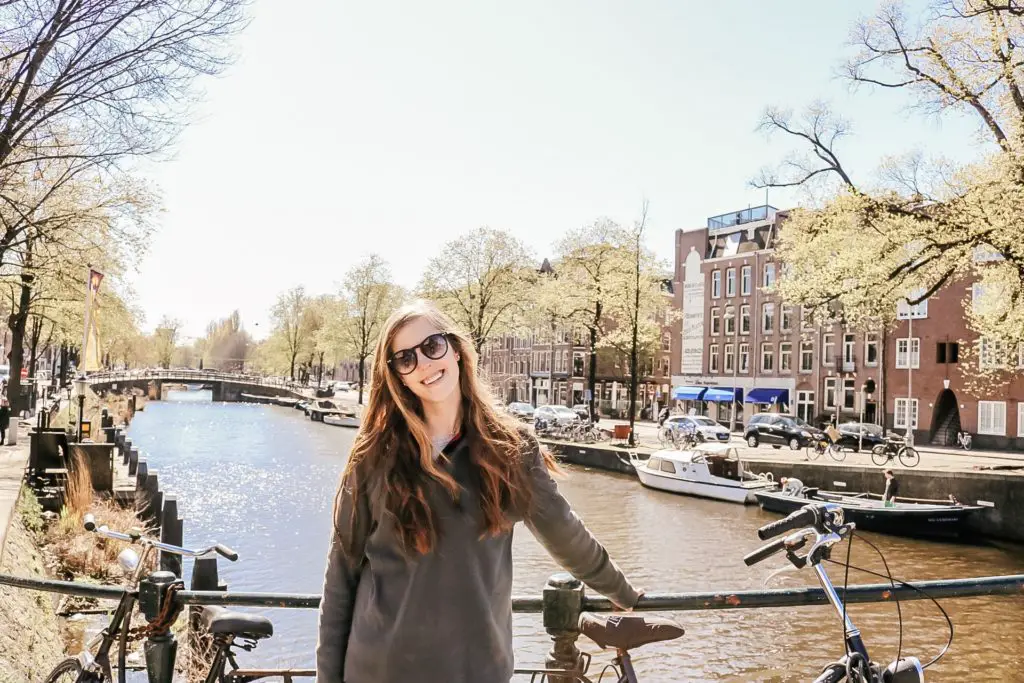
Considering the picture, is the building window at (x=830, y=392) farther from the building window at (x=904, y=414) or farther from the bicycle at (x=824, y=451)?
the bicycle at (x=824, y=451)

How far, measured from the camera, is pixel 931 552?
67.2 ft

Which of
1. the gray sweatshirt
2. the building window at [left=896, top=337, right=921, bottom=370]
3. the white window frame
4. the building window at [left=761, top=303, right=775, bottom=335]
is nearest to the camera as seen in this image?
the gray sweatshirt

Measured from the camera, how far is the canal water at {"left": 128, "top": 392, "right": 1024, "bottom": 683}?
41.0ft

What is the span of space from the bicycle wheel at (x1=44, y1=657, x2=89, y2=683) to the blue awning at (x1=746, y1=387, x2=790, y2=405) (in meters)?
52.6

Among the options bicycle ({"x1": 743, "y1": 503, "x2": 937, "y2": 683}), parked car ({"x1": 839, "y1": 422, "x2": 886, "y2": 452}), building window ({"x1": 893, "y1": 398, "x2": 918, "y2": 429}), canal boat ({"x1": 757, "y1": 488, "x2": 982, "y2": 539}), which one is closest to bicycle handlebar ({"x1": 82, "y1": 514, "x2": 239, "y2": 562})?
bicycle ({"x1": 743, "y1": 503, "x2": 937, "y2": 683})

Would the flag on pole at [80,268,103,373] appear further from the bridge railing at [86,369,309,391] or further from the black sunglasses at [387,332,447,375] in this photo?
the bridge railing at [86,369,309,391]

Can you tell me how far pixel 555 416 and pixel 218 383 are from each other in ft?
207

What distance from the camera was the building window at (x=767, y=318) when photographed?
180ft

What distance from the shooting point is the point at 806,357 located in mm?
52188

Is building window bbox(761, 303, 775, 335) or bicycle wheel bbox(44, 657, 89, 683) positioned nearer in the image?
bicycle wheel bbox(44, 657, 89, 683)

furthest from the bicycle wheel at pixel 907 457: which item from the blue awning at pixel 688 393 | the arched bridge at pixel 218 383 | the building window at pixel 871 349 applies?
the arched bridge at pixel 218 383

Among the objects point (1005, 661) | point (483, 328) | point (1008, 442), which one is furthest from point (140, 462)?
point (1008, 442)

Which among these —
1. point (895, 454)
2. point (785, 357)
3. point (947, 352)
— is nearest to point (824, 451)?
point (895, 454)

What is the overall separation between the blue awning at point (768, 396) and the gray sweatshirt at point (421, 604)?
176ft
